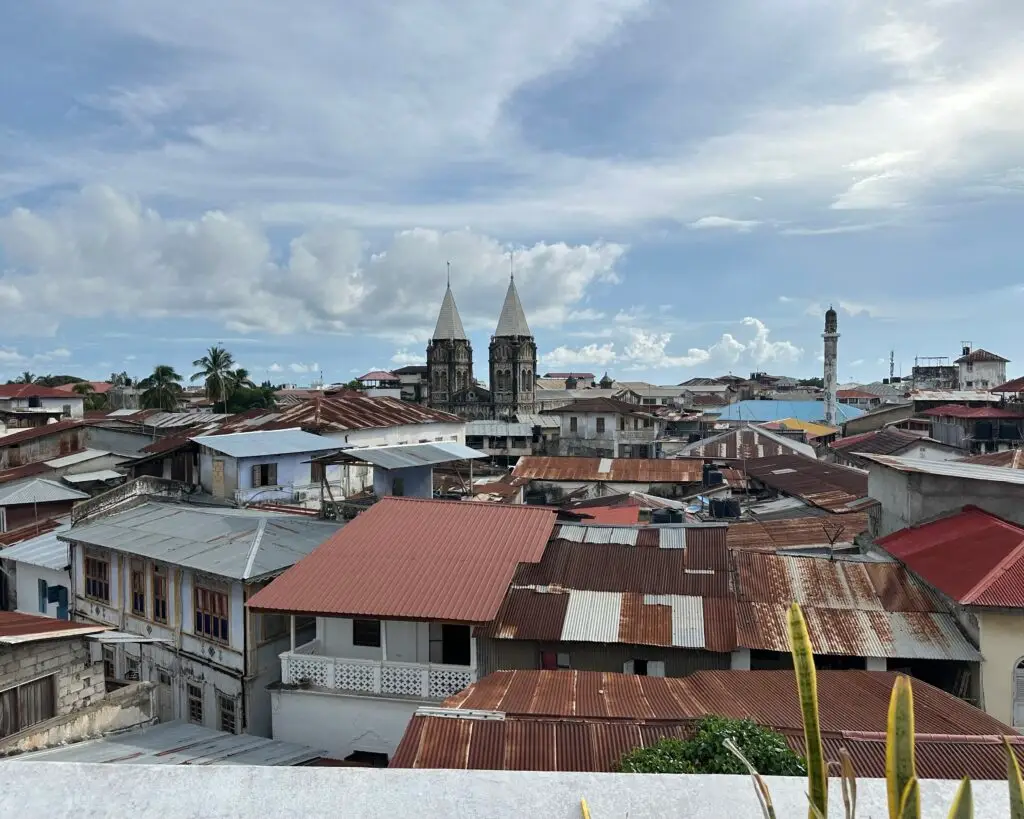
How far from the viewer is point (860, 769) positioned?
8.04 meters

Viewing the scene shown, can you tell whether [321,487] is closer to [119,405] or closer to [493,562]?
[493,562]

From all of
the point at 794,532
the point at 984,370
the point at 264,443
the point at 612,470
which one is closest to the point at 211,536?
the point at 264,443

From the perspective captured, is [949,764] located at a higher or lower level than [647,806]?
lower

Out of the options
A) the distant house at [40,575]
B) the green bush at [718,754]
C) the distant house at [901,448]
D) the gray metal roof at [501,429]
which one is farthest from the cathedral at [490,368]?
the green bush at [718,754]

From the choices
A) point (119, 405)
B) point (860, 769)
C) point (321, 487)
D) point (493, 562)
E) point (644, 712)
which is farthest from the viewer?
point (119, 405)

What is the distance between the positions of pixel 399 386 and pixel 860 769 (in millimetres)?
119338

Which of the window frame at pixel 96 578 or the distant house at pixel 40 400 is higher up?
the distant house at pixel 40 400

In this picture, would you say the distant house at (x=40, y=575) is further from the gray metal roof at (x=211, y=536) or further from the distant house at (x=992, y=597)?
the distant house at (x=992, y=597)

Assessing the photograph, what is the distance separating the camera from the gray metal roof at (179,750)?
1106cm

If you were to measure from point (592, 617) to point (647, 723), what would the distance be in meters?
4.81

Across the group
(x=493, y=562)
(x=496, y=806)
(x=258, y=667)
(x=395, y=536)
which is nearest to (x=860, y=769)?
(x=496, y=806)

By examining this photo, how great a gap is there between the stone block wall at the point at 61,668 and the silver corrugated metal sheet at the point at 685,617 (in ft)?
32.5

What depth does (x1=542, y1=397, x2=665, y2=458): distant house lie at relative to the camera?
62.3 metres

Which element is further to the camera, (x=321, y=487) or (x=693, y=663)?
(x=321, y=487)
